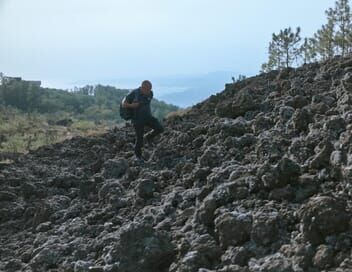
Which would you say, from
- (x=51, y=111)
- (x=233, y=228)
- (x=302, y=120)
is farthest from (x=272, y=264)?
(x=51, y=111)

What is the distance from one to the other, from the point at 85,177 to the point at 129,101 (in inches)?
56.4

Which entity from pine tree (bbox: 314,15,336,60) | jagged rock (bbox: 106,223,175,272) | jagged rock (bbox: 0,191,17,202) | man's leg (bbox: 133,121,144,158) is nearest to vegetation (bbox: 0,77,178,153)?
pine tree (bbox: 314,15,336,60)

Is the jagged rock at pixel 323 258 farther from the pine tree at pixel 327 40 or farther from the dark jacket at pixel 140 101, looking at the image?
the pine tree at pixel 327 40

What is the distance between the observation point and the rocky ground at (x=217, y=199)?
5.02 metres

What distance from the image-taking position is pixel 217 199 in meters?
6.09

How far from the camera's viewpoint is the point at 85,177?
1030 centimetres

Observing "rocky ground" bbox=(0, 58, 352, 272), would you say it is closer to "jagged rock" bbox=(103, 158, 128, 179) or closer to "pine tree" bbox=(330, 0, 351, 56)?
"jagged rock" bbox=(103, 158, 128, 179)

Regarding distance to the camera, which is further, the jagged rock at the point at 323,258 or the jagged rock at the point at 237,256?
the jagged rock at the point at 237,256

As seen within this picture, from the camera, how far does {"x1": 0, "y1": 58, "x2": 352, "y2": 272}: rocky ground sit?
5.02m

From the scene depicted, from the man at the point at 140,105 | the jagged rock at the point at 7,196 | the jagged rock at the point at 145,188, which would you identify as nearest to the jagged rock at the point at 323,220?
the jagged rock at the point at 145,188

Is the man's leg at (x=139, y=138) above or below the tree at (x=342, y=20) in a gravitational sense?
below

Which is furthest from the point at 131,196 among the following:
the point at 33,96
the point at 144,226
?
the point at 33,96

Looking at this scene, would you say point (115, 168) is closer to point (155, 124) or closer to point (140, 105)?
point (140, 105)

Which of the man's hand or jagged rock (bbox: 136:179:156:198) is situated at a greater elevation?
the man's hand
